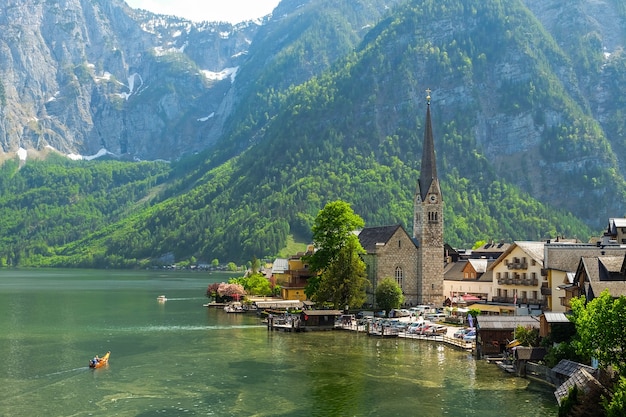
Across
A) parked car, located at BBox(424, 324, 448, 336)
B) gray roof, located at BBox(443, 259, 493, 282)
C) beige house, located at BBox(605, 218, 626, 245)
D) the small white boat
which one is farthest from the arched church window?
beige house, located at BBox(605, 218, 626, 245)

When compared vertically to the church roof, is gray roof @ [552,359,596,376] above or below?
below

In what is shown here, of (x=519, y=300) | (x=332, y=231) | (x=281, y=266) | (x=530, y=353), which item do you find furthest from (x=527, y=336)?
(x=281, y=266)

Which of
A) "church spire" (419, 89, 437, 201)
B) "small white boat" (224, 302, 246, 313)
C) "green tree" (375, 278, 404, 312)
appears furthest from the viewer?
"small white boat" (224, 302, 246, 313)

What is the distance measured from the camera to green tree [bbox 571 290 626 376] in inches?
1779

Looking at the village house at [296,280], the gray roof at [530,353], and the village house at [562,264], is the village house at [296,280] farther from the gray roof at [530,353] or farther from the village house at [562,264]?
the gray roof at [530,353]

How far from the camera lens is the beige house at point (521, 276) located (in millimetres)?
95688

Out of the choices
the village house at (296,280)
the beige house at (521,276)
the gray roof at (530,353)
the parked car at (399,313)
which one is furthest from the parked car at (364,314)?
the gray roof at (530,353)

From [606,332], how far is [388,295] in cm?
6156

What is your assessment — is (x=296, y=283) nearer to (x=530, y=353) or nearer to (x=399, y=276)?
(x=399, y=276)

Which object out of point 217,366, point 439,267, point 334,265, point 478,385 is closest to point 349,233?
point 334,265

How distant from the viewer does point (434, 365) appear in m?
69.6

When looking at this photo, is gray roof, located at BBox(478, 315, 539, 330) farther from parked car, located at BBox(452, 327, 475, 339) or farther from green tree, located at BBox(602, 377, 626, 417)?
green tree, located at BBox(602, 377, 626, 417)

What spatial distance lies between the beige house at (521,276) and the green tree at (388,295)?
44.4 feet

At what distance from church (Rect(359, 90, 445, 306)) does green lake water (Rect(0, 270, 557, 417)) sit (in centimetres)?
2114
